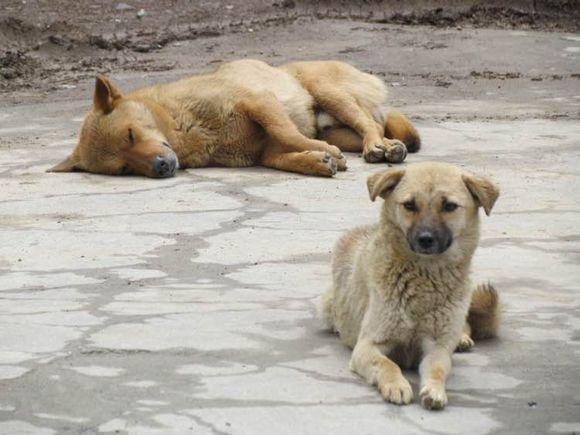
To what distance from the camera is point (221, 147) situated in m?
9.30

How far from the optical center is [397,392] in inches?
173

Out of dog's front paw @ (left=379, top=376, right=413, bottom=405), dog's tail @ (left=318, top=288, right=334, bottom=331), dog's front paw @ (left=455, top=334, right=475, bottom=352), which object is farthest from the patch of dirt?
dog's front paw @ (left=379, top=376, right=413, bottom=405)

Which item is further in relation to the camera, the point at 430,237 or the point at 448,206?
the point at 448,206

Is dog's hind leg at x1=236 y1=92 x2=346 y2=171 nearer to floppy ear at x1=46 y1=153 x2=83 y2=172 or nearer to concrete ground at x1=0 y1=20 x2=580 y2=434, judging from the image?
concrete ground at x1=0 y1=20 x2=580 y2=434

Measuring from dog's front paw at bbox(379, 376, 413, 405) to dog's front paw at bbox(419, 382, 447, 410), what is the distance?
0.05 meters

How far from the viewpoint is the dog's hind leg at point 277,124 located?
9.07 m

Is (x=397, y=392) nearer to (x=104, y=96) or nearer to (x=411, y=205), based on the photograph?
(x=411, y=205)

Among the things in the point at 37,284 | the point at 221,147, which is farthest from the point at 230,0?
the point at 37,284

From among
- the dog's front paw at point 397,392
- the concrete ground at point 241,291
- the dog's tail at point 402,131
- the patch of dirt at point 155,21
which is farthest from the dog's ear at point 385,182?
the patch of dirt at point 155,21

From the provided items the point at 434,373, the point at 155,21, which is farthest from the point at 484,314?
the point at 155,21

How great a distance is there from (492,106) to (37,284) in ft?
20.0

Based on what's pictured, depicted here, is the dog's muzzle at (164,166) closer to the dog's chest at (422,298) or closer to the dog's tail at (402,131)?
the dog's tail at (402,131)

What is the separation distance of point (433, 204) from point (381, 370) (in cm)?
64

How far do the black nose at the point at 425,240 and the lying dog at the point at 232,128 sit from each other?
3997mm
